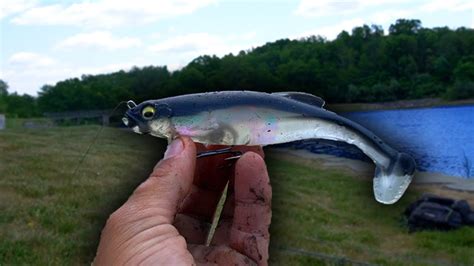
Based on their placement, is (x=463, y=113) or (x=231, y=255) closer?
(x=231, y=255)

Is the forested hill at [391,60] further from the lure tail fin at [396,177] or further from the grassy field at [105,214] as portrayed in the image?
the lure tail fin at [396,177]

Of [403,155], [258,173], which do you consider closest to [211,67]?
[258,173]

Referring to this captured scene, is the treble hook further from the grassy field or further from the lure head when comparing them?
the grassy field

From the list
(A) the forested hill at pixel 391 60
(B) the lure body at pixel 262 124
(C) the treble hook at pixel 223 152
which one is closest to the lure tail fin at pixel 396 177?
(B) the lure body at pixel 262 124

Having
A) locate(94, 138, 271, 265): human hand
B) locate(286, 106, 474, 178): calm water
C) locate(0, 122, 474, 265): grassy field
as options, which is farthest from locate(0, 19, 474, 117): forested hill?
locate(94, 138, 271, 265): human hand

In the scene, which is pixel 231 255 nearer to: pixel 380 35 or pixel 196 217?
pixel 196 217

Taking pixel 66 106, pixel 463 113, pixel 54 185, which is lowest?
pixel 463 113

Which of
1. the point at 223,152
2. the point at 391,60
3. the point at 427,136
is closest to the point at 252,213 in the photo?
the point at 223,152
